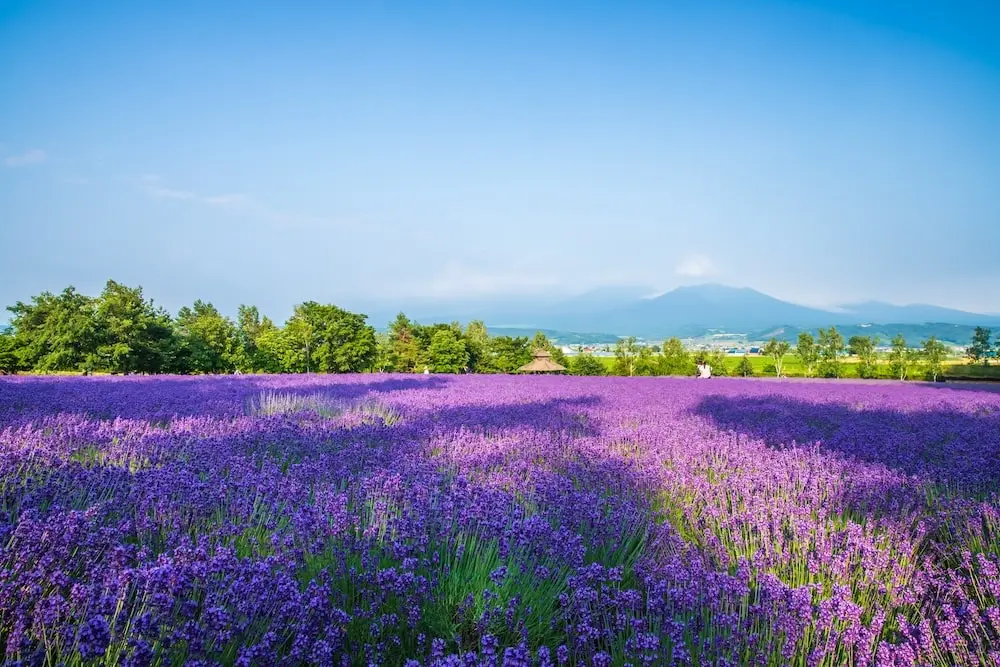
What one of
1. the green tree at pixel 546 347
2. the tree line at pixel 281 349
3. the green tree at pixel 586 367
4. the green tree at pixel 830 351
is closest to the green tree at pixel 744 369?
the tree line at pixel 281 349

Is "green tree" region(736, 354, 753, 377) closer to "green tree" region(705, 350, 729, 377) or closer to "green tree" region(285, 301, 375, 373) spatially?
"green tree" region(705, 350, 729, 377)

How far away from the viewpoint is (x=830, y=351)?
26.4 metres

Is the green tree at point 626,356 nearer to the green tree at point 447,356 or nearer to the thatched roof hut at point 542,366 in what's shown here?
the thatched roof hut at point 542,366

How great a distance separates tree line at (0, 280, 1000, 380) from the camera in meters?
22.0

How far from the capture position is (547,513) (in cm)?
280

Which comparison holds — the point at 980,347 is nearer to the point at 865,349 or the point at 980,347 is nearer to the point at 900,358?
the point at 900,358

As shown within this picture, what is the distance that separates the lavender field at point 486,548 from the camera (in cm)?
149

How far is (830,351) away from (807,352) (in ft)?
3.24

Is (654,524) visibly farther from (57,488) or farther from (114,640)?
(57,488)

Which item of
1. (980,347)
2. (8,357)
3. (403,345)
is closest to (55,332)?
(8,357)

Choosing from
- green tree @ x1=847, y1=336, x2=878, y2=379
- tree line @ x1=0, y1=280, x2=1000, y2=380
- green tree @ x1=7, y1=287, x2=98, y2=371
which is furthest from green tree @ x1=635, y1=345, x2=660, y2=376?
green tree @ x1=7, y1=287, x2=98, y2=371

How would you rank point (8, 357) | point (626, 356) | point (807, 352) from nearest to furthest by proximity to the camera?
point (8, 357) → point (807, 352) → point (626, 356)

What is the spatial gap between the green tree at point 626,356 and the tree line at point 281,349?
63 millimetres

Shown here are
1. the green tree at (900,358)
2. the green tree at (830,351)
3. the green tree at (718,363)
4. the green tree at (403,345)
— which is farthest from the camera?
the green tree at (403,345)
